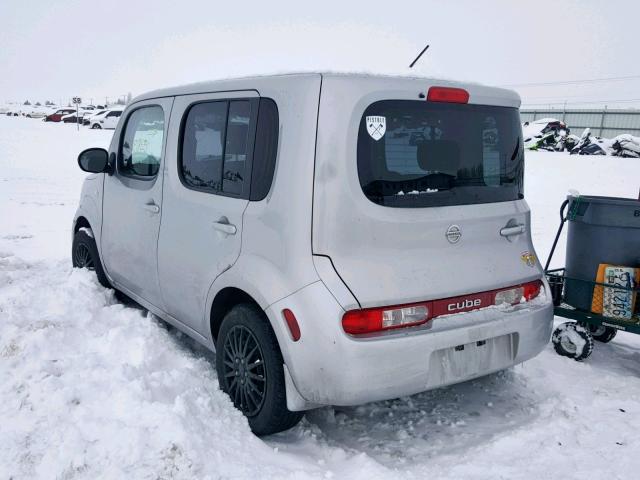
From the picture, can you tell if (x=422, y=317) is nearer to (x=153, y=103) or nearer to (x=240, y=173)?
(x=240, y=173)

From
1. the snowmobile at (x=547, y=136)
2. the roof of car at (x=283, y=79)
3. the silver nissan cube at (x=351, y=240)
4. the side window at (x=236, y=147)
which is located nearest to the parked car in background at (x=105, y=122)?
the snowmobile at (x=547, y=136)

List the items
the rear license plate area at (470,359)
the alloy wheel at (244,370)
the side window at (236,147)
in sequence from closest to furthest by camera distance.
Answer: 1. the rear license plate area at (470,359)
2. the alloy wheel at (244,370)
3. the side window at (236,147)

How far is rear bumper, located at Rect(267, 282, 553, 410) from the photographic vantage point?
262cm

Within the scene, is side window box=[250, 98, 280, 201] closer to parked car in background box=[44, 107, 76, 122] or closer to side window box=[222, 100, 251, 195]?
side window box=[222, 100, 251, 195]

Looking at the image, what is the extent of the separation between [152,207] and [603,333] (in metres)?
3.73

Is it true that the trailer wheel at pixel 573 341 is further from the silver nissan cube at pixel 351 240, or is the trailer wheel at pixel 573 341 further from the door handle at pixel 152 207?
the door handle at pixel 152 207

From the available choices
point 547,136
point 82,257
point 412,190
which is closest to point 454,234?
point 412,190

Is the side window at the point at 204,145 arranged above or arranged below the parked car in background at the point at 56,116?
above

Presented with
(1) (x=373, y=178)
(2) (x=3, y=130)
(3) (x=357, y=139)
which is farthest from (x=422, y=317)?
(2) (x=3, y=130)

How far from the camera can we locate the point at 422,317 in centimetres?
280

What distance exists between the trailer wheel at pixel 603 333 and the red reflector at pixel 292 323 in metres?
3.07

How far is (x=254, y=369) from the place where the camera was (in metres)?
3.08

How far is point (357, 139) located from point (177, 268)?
5.19 feet

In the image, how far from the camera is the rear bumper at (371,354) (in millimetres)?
2617
